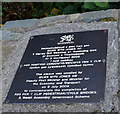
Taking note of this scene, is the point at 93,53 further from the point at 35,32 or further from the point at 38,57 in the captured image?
the point at 35,32

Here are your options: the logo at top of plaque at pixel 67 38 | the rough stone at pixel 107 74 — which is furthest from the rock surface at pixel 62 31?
the logo at top of plaque at pixel 67 38

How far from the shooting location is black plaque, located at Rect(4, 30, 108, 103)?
7.45 ft

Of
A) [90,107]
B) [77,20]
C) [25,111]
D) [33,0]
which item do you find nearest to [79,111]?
[90,107]

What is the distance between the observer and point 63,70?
8.21 feet

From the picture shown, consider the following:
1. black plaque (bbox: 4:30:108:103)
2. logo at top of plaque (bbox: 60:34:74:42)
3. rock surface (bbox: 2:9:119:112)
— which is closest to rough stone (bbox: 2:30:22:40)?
rock surface (bbox: 2:9:119:112)

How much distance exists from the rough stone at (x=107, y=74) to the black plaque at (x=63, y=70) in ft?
0.17

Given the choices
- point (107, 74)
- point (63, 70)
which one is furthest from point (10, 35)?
point (107, 74)

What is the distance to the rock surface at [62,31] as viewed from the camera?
2176 mm

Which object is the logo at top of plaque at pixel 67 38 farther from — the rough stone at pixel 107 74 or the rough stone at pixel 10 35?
the rough stone at pixel 10 35

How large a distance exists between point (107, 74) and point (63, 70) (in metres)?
0.47

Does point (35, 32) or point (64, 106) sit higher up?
point (35, 32)

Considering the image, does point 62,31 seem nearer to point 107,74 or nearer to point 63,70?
point 63,70

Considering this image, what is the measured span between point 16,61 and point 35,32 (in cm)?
56

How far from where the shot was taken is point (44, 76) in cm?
252
